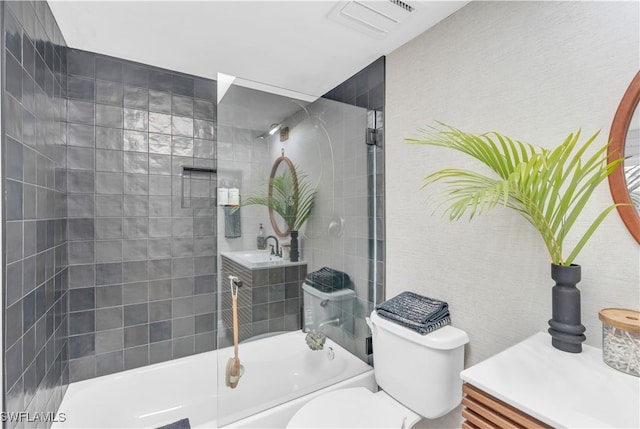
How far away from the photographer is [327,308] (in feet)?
6.38

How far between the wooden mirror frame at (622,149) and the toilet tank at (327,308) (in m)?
1.38

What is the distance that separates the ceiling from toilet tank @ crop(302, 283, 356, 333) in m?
1.45

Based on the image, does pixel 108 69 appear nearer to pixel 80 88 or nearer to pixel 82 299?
pixel 80 88

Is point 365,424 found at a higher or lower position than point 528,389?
lower

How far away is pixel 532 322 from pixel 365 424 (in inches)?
32.8

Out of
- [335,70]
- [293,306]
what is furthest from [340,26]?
[293,306]

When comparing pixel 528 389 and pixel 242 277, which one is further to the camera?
pixel 242 277

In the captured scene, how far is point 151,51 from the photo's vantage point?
189 cm

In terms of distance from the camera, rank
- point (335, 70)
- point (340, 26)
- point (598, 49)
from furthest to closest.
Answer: point (335, 70), point (340, 26), point (598, 49)

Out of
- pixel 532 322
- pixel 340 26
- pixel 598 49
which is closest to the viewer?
pixel 598 49

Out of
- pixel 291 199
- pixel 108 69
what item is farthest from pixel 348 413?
pixel 108 69

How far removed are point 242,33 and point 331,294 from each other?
163cm

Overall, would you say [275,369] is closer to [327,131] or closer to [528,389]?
[528,389]

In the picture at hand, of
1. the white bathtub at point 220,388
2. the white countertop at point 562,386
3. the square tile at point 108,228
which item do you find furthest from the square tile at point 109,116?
the white countertop at point 562,386
